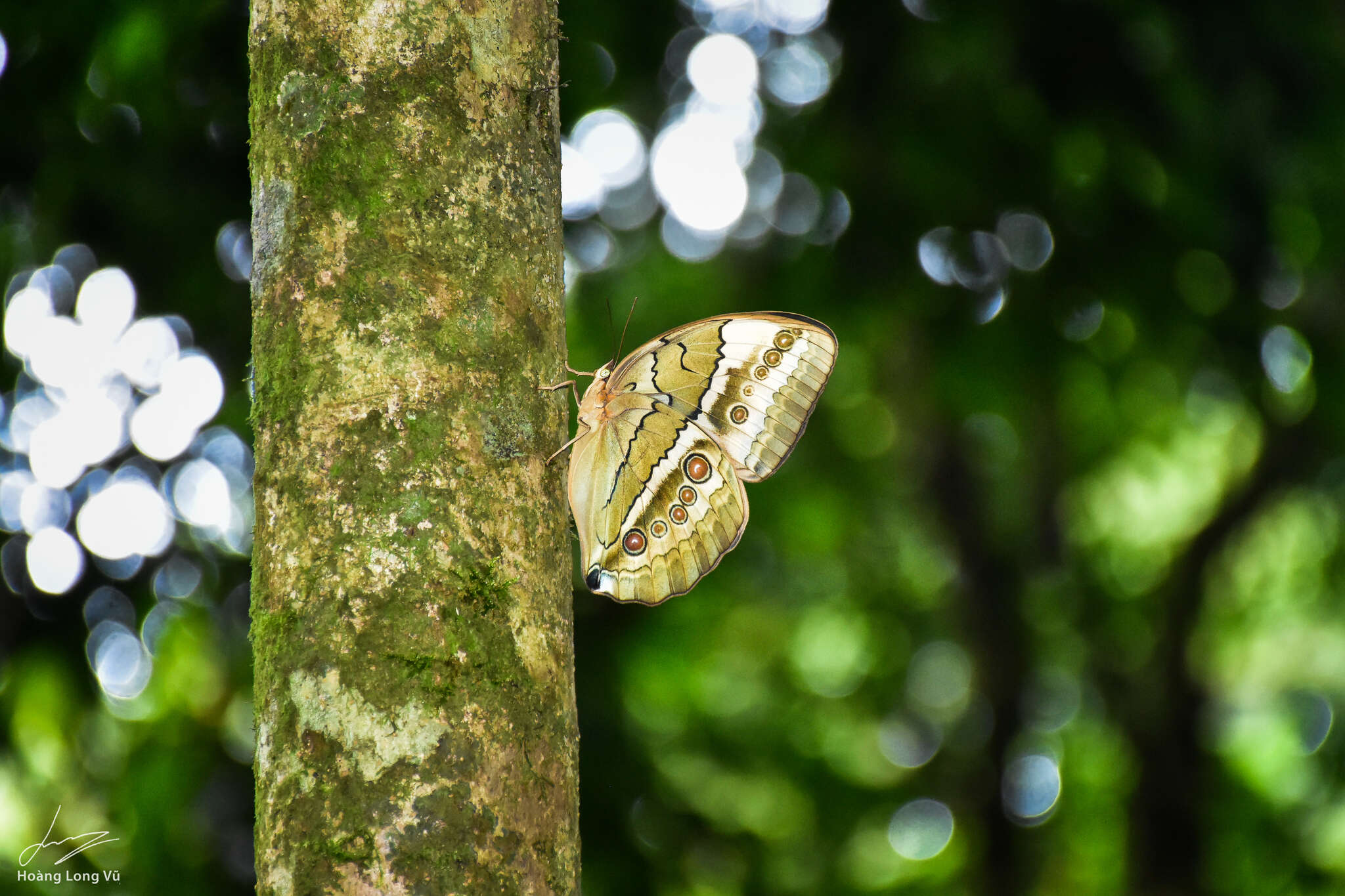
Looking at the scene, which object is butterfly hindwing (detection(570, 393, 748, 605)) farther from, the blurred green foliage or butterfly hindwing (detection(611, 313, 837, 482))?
the blurred green foliage

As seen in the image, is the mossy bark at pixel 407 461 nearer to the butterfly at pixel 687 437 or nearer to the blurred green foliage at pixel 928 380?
the butterfly at pixel 687 437

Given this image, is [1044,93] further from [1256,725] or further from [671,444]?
[1256,725]

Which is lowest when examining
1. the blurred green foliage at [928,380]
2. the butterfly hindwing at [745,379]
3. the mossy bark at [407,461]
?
the blurred green foliage at [928,380]

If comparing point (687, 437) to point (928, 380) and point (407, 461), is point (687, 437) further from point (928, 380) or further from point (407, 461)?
point (928, 380)

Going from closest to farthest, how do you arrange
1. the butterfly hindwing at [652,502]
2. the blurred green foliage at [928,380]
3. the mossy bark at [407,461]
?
the mossy bark at [407,461] < the butterfly hindwing at [652,502] < the blurred green foliage at [928,380]

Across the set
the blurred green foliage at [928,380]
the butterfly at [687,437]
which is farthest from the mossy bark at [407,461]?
the blurred green foliage at [928,380]

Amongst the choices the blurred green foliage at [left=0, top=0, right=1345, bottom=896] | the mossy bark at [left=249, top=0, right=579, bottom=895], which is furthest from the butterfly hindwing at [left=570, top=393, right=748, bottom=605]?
the blurred green foliage at [left=0, top=0, right=1345, bottom=896]

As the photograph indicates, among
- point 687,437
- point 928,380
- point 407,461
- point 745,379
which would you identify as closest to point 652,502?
point 687,437
